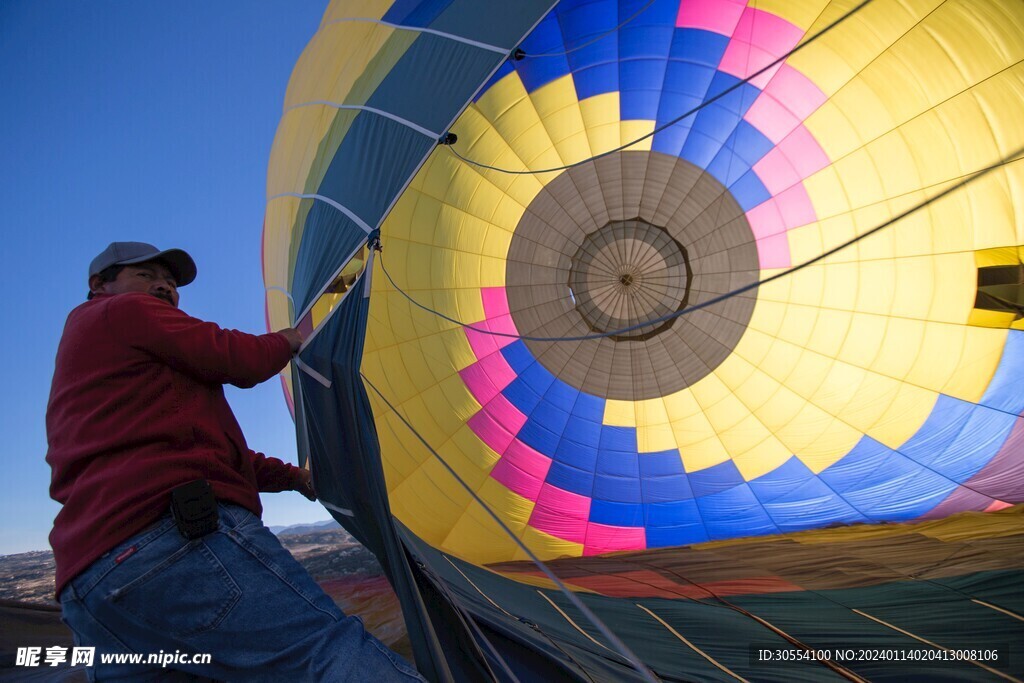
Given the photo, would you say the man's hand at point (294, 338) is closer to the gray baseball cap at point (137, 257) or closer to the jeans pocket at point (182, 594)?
the gray baseball cap at point (137, 257)

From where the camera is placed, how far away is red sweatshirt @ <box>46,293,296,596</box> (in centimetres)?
113

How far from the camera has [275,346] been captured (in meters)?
1.41

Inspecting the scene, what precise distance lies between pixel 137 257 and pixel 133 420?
465mm

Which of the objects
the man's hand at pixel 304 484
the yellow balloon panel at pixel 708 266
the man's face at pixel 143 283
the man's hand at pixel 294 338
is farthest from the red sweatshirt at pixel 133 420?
the yellow balloon panel at pixel 708 266

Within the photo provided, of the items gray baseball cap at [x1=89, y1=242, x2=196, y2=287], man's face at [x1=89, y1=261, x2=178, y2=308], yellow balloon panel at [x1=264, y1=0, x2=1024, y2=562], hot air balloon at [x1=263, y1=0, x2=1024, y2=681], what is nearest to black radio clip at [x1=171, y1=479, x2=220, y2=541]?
man's face at [x1=89, y1=261, x2=178, y2=308]

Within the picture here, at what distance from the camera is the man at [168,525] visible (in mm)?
1102

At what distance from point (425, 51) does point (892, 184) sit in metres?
2.60

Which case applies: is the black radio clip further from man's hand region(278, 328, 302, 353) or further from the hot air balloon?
the hot air balloon

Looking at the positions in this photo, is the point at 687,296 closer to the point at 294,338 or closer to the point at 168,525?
the point at 294,338

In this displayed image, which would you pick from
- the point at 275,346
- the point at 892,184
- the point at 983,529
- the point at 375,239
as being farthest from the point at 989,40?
the point at 275,346

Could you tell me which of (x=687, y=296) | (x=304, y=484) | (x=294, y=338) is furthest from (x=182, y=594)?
(x=687, y=296)

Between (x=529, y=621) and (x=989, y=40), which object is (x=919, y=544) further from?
(x=989, y=40)

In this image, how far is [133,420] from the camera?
119cm

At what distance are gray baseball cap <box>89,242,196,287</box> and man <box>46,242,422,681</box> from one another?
173mm
